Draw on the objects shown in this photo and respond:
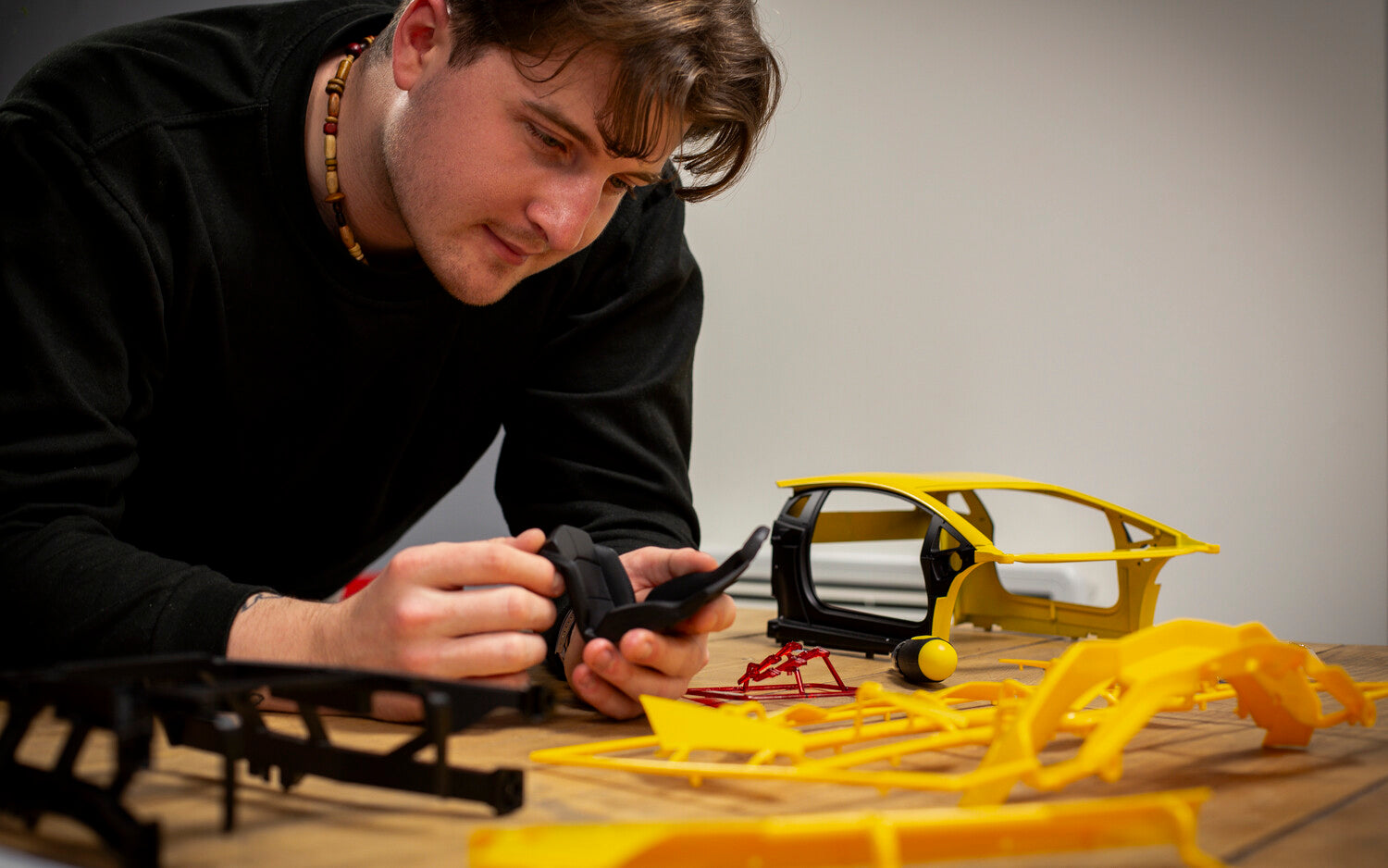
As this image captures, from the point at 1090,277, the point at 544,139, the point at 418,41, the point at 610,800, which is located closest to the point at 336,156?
the point at 418,41

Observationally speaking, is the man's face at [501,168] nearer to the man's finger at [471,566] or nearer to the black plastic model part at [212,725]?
the man's finger at [471,566]

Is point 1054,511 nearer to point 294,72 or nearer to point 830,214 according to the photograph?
point 830,214

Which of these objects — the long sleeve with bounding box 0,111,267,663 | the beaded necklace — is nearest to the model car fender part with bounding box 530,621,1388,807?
the long sleeve with bounding box 0,111,267,663

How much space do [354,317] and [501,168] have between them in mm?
273

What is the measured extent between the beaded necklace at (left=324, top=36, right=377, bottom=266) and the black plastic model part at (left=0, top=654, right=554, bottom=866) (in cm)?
62

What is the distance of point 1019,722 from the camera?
0.48m

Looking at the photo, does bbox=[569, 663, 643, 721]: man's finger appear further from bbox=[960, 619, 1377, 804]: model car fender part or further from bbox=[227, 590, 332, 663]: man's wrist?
bbox=[960, 619, 1377, 804]: model car fender part

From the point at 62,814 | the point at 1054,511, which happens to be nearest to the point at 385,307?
the point at 62,814

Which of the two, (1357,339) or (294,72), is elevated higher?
(294,72)

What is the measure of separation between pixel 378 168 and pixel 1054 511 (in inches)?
51.9

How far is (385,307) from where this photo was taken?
43.1 inches

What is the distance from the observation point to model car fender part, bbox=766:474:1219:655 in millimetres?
967

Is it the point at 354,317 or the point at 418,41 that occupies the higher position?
the point at 418,41

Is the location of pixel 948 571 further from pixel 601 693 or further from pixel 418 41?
pixel 418 41
